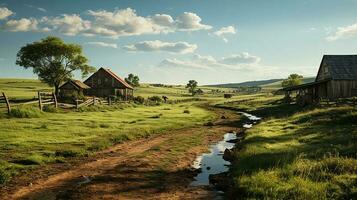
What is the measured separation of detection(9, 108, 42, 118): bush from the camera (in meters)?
29.8

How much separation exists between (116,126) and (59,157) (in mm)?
11845

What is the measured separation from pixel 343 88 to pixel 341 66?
159 inches

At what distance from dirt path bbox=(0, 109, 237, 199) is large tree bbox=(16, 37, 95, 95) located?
192 ft

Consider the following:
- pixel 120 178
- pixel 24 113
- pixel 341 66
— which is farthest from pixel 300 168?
pixel 341 66

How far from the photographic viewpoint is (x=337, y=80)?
5188 centimetres

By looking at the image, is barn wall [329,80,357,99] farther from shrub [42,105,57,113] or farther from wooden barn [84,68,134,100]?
wooden barn [84,68,134,100]

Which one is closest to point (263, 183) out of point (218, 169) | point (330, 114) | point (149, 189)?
point (149, 189)

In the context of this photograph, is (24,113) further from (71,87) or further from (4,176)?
(71,87)

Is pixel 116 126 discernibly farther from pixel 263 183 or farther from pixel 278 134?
pixel 263 183

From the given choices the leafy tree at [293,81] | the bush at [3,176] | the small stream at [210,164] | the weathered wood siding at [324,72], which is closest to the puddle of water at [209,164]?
the small stream at [210,164]

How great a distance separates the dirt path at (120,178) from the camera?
12617mm

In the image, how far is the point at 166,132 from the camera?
30078 mm

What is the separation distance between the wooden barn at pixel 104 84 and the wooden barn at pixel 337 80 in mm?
39669

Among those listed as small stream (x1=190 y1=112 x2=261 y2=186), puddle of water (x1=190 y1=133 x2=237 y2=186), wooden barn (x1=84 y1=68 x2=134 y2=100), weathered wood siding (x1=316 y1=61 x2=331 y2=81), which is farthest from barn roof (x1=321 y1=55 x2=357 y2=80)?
wooden barn (x1=84 y1=68 x2=134 y2=100)
